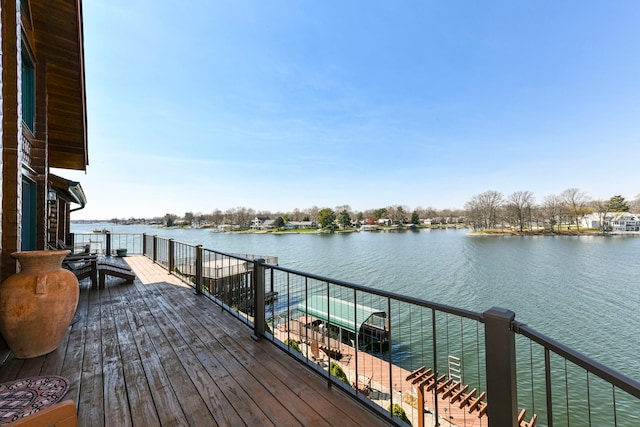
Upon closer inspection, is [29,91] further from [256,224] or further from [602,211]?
[602,211]

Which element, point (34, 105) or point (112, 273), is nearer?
point (34, 105)

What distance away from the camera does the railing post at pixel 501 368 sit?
3.73 ft

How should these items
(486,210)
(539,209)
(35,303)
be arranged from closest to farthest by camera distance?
(35,303), (539,209), (486,210)

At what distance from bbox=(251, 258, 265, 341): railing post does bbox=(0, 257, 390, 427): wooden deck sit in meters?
0.15

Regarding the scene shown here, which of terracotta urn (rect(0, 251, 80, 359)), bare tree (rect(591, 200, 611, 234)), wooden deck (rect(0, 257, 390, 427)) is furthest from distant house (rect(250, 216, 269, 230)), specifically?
bare tree (rect(591, 200, 611, 234))

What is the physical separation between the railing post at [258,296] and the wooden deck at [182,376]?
0.48 ft

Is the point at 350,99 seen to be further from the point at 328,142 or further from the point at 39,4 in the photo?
the point at 39,4

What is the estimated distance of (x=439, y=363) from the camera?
9.25m

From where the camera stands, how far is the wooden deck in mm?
1811

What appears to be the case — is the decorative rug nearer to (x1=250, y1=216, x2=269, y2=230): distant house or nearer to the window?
the window

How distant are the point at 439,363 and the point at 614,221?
212ft

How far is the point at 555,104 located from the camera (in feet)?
81.6

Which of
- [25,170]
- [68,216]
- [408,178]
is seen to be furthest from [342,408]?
[408,178]

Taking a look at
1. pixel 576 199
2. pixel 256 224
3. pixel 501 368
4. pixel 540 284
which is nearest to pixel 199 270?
pixel 501 368
